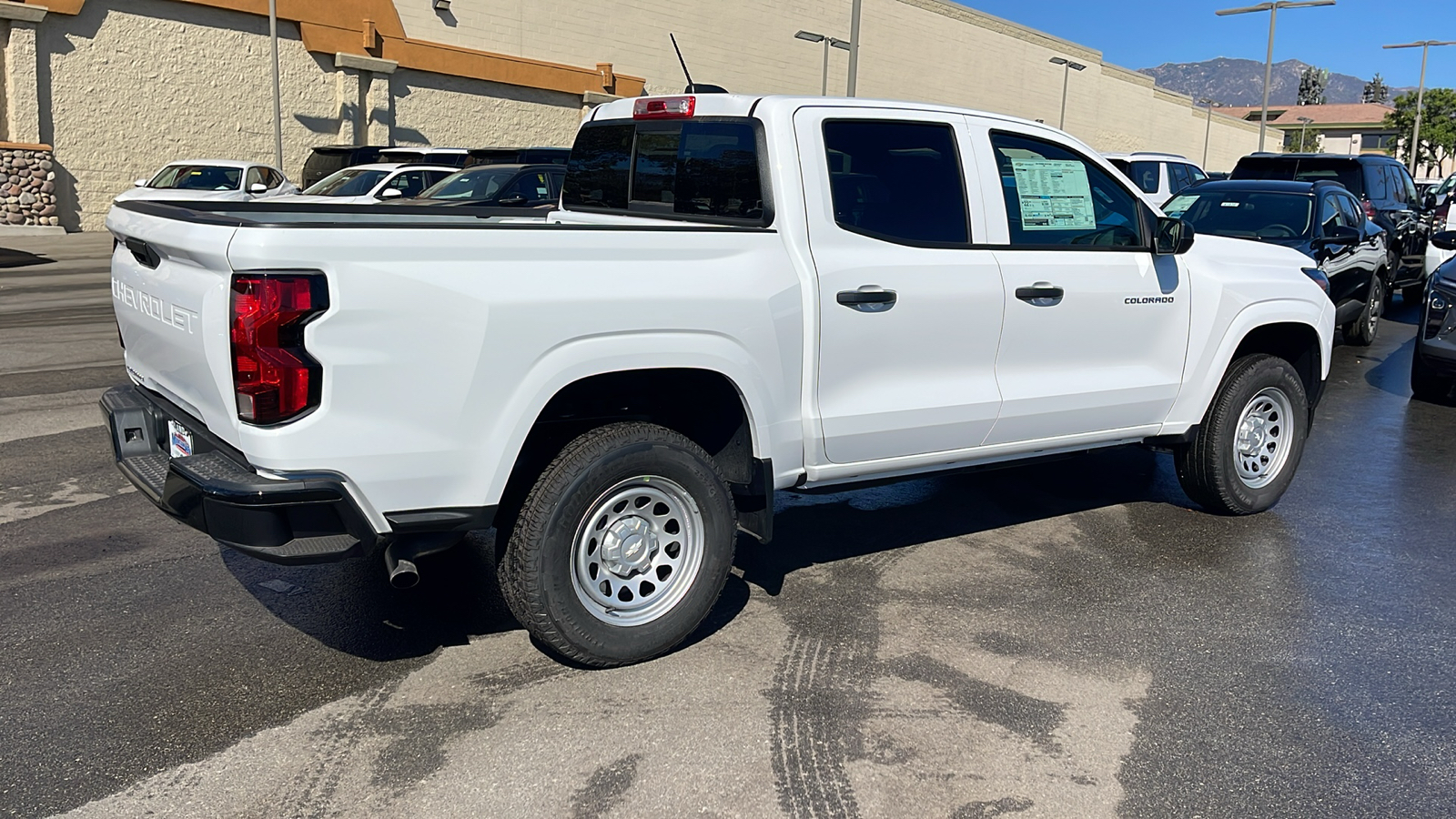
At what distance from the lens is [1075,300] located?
17.5 ft

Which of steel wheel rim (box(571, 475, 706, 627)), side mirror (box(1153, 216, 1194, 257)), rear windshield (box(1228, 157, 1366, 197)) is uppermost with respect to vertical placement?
rear windshield (box(1228, 157, 1366, 197))

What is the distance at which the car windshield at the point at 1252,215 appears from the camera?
11.4 meters

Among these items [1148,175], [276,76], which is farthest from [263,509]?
[276,76]

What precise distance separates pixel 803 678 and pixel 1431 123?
8713 cm

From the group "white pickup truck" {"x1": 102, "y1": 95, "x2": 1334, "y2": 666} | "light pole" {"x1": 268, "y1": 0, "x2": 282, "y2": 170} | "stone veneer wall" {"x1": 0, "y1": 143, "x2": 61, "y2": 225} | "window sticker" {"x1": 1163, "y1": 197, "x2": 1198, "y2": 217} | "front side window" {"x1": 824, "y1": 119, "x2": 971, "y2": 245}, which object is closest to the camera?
"white pickup truck" {"x1": 102, "y1": 95, "x2": 1334, "y2": 666}

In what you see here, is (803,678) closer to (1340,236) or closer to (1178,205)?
(1340,236)

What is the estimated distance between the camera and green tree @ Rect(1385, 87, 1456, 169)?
247ft

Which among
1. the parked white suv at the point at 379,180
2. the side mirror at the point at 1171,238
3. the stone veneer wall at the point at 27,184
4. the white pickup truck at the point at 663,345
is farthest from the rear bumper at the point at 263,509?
the stone veneer wall at the point at 27,184

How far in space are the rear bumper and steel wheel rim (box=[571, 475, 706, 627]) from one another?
79cm

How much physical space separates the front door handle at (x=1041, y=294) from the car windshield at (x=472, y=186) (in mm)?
10620

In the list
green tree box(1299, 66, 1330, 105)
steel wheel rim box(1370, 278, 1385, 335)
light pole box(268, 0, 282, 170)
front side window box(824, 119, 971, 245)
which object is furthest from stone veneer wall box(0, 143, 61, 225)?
green tree box(1299, 66, 1330, 105)

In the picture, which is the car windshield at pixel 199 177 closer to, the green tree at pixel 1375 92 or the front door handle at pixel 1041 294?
the front door handle at pixel 1041 294

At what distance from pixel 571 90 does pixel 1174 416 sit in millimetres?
34101

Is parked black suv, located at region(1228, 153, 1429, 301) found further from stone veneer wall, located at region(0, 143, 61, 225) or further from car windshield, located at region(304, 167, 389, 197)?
stone veneer wall, located at region(0, 143, 61, 225)
